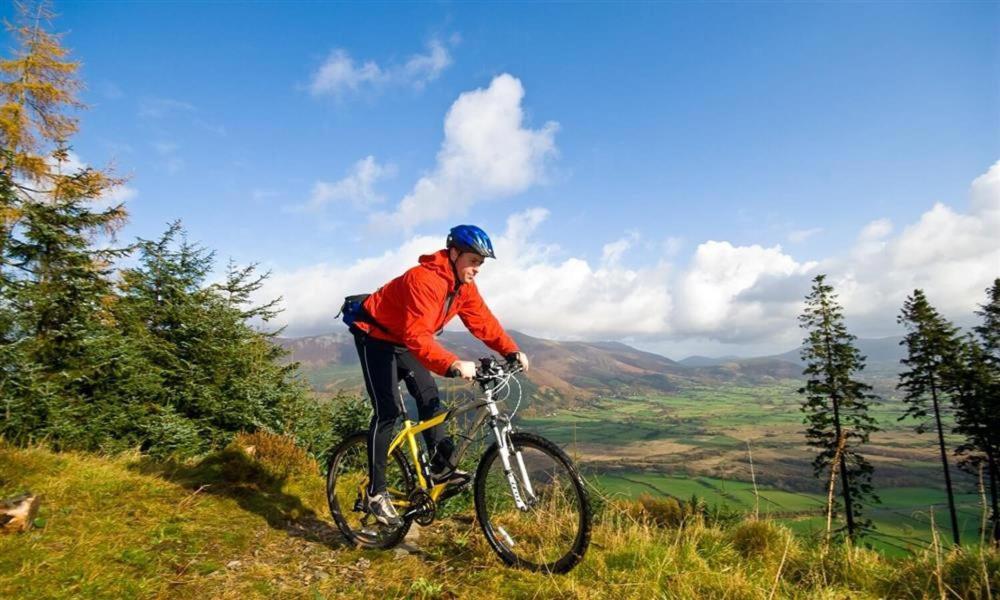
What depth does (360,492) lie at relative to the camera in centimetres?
546

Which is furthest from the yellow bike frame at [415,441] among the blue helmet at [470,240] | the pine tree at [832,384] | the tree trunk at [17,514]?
the pine tree at [832,384]

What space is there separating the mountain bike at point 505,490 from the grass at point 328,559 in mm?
226

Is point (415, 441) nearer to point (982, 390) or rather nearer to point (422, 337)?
point (422, 337)

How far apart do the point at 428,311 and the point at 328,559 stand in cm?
300

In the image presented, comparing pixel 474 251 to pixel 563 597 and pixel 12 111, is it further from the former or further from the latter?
pixel 12 111

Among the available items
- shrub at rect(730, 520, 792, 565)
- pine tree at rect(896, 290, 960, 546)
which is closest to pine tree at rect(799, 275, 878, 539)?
pine tree at rect(896, 290, 960, 546)

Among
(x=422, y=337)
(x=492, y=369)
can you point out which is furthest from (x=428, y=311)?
(x=492, y=369)

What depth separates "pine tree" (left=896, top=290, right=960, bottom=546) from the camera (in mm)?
32938

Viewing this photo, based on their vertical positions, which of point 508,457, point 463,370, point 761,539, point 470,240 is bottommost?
point 761,539

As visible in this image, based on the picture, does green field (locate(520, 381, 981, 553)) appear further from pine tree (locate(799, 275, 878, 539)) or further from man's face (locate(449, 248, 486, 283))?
man's face (locate(449, 248, 486, 283))

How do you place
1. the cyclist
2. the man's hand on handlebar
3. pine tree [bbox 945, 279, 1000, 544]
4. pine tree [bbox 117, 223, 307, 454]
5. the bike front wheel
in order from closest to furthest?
the bike front wheel, the man's hand on handlebar, the cyclist, pine tree [bbox 117, 223, 307, 454], pine tree [bbox 945, 279, 1000, 544]

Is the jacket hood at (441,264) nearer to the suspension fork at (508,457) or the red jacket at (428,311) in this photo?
the red jacket at (428,311)

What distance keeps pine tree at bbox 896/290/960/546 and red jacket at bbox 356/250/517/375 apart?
→ 133 ft

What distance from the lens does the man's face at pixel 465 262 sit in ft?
15.2
